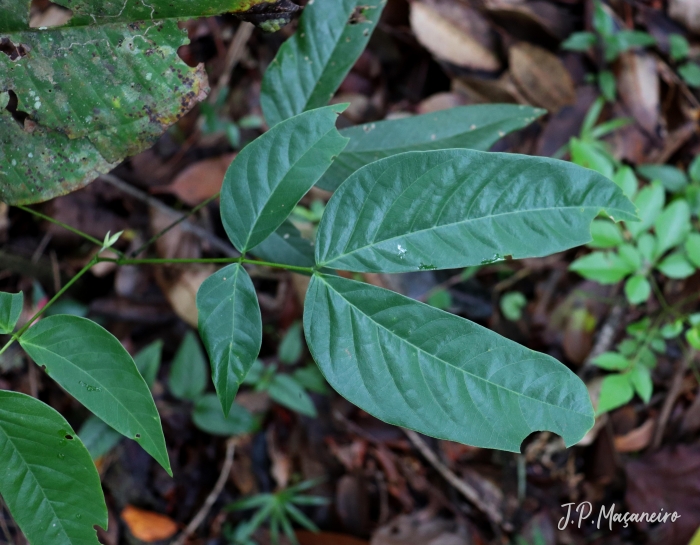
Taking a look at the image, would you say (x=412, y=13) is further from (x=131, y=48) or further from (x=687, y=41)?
(x=131, y=48)

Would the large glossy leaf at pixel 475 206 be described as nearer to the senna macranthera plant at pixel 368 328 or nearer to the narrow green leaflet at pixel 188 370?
the senna macranthera plant at pixel 368 328

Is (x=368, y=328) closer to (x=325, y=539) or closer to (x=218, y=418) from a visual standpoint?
(x=218, y=418)

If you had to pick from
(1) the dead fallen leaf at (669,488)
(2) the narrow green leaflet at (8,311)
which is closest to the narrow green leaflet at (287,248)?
(2) the narrow green leaflet at (8,311)

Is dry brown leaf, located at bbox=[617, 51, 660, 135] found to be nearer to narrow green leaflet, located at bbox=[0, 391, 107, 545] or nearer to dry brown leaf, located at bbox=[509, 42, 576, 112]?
dry brown leaf, located at bbox=[509, 42, 576, 112]

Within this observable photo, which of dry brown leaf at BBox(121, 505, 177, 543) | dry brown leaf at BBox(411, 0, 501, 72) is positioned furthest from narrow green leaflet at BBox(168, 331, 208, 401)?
dry brown leaf at BBox(411, 0, 501, 72)

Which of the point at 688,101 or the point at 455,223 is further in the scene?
the point at 688,101

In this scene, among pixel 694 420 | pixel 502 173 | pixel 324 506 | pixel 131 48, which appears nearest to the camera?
pixel 502 173

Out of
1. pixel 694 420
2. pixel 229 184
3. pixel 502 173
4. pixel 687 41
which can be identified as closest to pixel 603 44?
pixel 687 41
